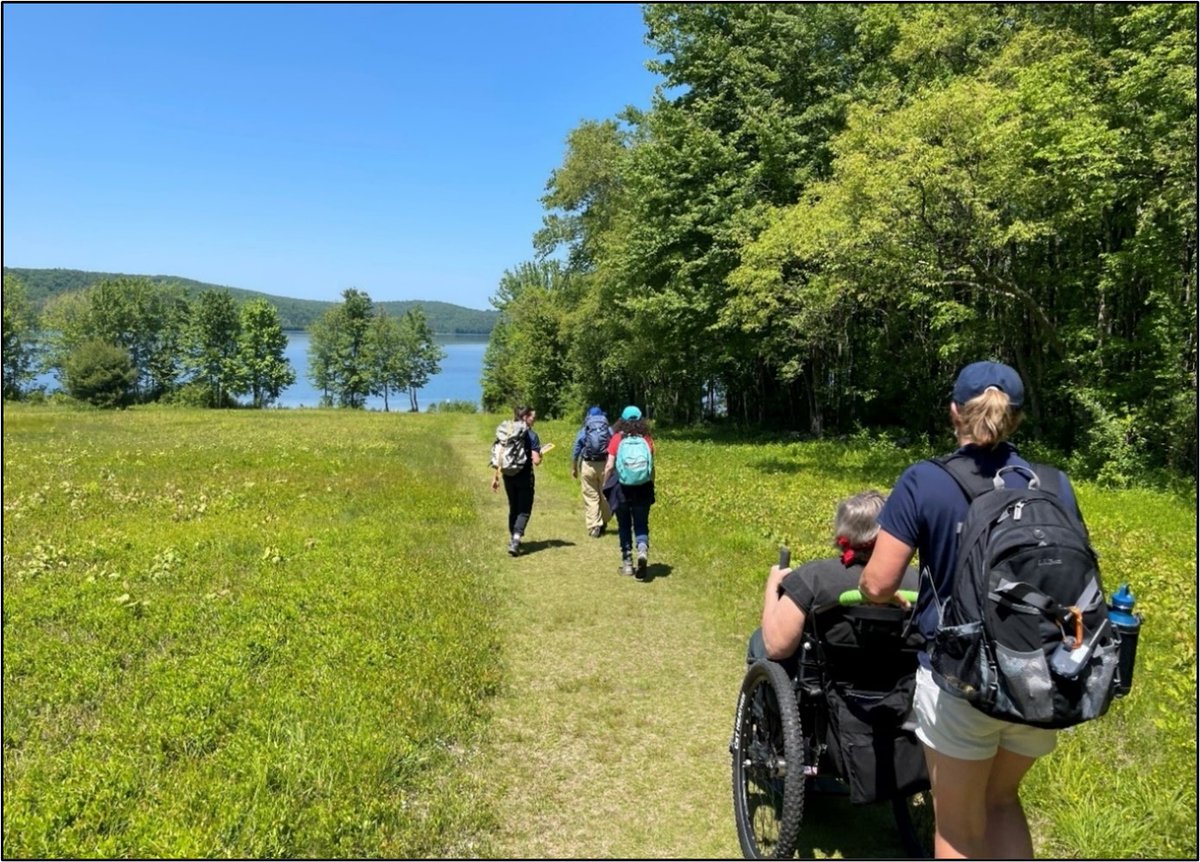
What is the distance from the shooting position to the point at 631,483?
9148mm

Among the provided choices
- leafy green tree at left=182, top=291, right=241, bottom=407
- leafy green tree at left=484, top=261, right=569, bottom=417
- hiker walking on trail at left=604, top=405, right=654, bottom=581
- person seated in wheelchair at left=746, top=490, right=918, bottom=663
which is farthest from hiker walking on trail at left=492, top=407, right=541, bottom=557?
leafy green tree at left=182, top=291, right=241, bottom=407

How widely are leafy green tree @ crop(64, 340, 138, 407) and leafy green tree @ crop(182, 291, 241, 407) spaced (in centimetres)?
1762

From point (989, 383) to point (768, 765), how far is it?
225 cm

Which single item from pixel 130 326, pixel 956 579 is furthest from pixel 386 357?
pixel 956 579

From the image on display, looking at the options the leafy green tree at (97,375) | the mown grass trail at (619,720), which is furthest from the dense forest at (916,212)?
the leafy green tree at (97,375)

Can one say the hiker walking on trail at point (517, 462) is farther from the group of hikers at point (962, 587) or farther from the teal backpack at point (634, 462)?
the group of hikers at point (962, 587)

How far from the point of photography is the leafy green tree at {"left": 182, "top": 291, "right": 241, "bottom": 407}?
9312cm

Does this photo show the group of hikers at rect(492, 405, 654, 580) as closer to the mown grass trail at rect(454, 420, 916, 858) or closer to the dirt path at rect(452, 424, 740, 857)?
the mown grass trail at rect(454, 420, 916, 858)

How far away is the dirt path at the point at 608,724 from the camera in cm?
423

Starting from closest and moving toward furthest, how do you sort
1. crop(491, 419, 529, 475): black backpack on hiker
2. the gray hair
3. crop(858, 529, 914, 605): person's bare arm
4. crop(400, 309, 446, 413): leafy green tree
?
crop(858, 529, 914, 605): person's bare arm
the gray hair
crop(491, 419, 529, 475): black backpack on hiker
crop(400, 309, 446, 413): leafy green tree

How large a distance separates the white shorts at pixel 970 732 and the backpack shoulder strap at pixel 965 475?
0.74 meters

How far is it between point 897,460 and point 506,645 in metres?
16.1

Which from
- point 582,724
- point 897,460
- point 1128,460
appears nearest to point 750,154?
point 897,460

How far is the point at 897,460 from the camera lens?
66.2ft
